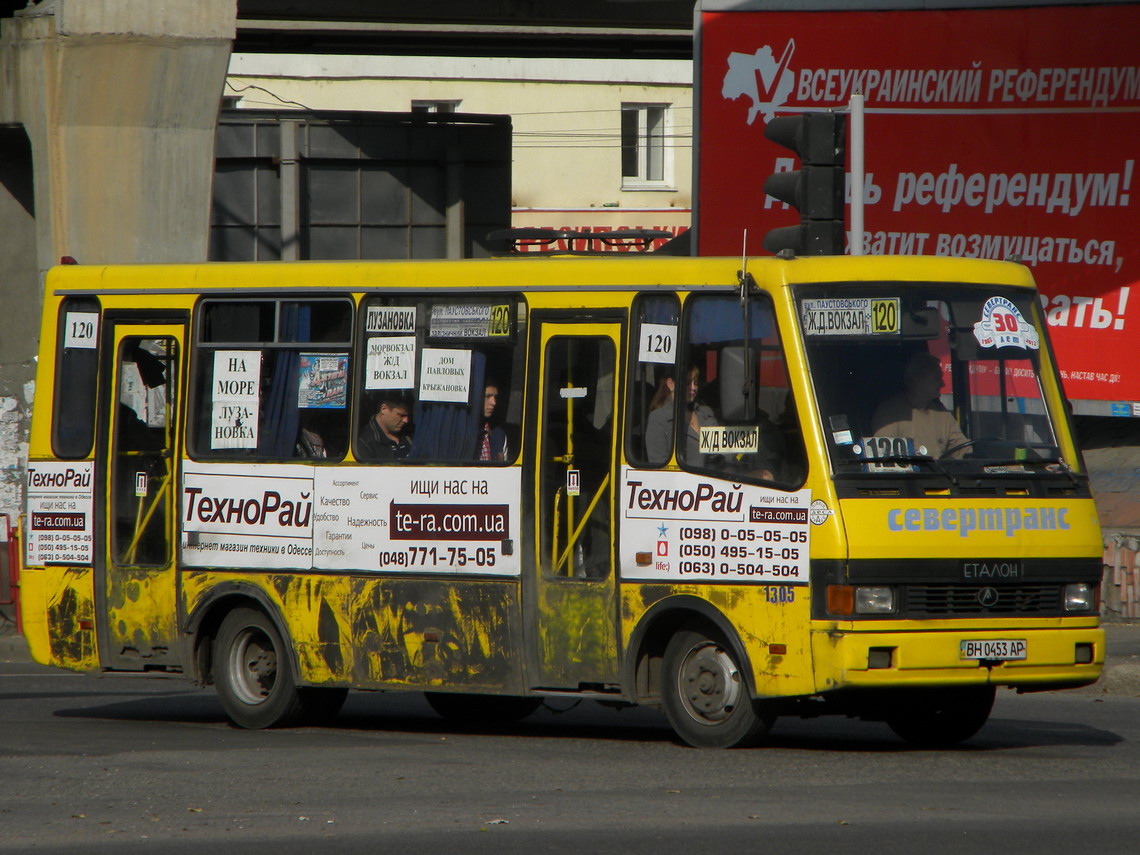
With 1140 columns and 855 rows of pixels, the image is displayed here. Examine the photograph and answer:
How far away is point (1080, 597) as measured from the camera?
10156mm

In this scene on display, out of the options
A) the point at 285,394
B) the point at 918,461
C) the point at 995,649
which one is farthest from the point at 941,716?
the point at 285,394

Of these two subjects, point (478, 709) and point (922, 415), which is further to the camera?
point (478, 709)

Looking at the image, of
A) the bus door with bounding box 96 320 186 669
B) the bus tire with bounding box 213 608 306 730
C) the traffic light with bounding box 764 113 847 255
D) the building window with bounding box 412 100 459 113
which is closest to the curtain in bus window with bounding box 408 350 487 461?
the bus tire with bounding box 213 608 306 730

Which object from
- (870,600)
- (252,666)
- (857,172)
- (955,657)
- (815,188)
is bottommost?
(252,666)

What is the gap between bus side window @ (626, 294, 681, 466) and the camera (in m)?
10.5

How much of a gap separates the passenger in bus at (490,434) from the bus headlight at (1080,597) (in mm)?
3081

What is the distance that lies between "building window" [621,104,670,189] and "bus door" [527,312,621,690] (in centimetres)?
3905

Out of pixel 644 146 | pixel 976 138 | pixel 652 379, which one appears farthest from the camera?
pixel 644 146

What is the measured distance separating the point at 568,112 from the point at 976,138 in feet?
97.1

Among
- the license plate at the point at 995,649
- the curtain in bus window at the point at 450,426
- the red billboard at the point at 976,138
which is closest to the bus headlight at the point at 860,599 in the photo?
the license plate at the point at 995,649

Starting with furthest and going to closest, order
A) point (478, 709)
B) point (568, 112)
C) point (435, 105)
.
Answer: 1. point (568, 112)
2. point (435, 105)
3. point (478, 709)

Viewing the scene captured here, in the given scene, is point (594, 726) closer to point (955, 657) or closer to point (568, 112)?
point (955, 657)

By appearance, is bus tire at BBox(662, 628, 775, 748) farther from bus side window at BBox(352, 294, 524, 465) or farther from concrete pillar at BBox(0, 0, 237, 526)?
concrete pillar at BBox(0, 0, 237, 526)

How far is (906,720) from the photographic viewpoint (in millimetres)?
10953
